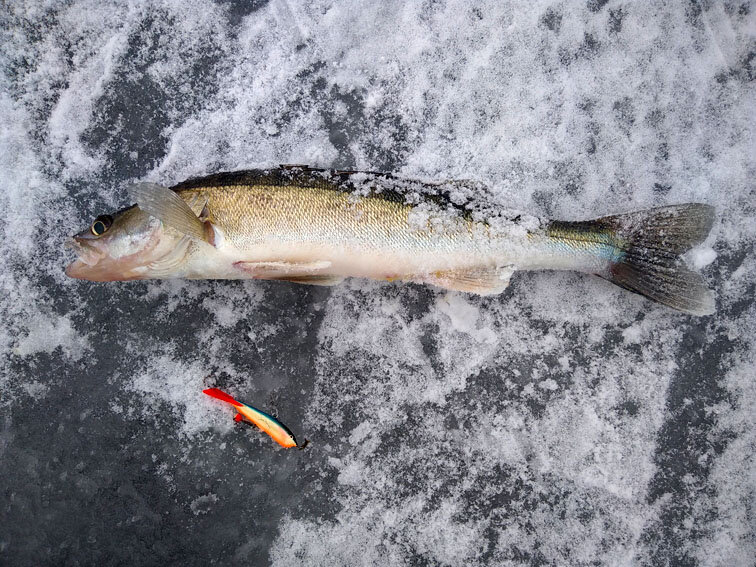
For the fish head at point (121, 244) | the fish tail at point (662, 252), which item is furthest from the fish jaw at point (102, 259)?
the fish tail at point (662, 252)

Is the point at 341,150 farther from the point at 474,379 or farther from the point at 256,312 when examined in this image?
the point at 474,379

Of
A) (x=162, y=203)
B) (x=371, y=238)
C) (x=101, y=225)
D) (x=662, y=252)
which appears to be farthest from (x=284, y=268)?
(x=662, y=252)

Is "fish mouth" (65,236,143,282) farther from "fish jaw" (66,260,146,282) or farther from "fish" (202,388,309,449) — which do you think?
"fish" (202,388,309,449)

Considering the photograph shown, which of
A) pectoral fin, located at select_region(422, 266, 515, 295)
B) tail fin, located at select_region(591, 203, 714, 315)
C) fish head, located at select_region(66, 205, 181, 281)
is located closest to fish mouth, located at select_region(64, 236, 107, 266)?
fish head, located at select_region(66, 205, 181, 281)

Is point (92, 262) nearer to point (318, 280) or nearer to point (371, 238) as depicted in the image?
point (318, 280)

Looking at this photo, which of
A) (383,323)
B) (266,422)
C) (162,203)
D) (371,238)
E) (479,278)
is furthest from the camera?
(383,323)

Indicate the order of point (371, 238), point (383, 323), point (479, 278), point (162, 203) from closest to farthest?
1. point (162, 203)
2. point (371, 238)
3. point (479, 278)
4. point (383, 323)

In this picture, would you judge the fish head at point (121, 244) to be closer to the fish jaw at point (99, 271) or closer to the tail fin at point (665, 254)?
the fish jaw at point (99, 271)
